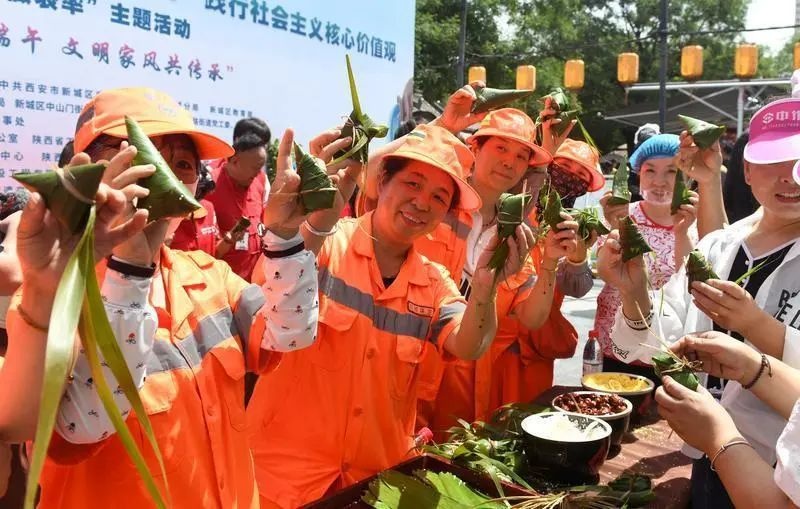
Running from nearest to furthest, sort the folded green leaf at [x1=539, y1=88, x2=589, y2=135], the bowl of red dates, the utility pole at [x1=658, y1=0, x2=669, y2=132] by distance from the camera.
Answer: the bowl of red dates
the folded green leaf at [x1=539, y1=88, x2=589, y2=135]
the utility pole at [x1=658, y1=0, x2=669, y2=132]

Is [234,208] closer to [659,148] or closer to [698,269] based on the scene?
[659,148]

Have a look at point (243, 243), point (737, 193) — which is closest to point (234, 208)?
point (243, 243)

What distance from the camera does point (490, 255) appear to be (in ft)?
7.11

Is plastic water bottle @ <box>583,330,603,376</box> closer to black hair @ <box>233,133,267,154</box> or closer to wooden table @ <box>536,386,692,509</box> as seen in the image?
wooden table @ <box>536,386,692,509</box>

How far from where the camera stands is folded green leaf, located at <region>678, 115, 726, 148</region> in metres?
2.51

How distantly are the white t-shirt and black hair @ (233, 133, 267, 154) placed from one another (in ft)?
11.8

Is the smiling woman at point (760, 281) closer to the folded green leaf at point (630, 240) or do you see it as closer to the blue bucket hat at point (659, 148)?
the folded green leaf at point (630, 240)

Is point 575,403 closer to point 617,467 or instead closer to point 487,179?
point 617,467

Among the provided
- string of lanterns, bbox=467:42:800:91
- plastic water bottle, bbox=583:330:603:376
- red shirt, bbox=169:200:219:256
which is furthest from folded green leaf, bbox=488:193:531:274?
string of lanterns, bbox=467:42:800:91

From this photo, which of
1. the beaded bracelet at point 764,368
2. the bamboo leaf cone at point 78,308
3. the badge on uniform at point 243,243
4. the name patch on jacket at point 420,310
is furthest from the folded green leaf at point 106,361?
the badge on uniform at point 243,243

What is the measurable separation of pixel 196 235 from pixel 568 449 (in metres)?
2.51

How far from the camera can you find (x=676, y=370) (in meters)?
1.86

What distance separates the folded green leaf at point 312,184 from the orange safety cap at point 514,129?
1592 mm

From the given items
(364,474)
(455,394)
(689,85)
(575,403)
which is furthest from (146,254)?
(689,85)
